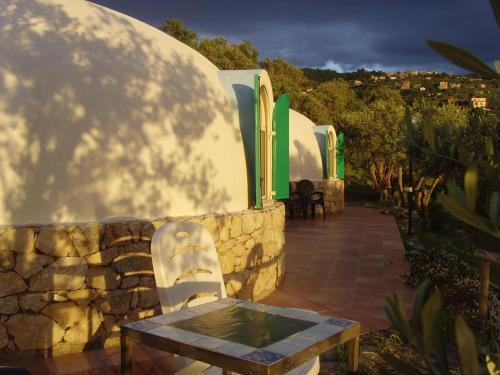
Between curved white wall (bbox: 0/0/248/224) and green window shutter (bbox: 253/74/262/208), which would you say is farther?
green window shutter (bbox: 253/74/262/208)

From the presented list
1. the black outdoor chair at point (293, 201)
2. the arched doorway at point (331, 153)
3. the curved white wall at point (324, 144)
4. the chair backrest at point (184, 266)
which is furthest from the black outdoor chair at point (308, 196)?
the chair backrest at point (184, 266)

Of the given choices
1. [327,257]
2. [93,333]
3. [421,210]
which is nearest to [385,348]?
[93,333]

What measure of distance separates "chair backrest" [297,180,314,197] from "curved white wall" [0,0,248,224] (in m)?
9.54

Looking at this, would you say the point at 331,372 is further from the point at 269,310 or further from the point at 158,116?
the point at 158,116

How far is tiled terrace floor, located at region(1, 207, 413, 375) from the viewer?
173 inches

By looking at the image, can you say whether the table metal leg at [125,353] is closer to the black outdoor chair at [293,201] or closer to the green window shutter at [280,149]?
the green window shutter at [280,149]

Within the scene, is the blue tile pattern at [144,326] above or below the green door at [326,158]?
below

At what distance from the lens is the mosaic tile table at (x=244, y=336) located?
231 centimetres

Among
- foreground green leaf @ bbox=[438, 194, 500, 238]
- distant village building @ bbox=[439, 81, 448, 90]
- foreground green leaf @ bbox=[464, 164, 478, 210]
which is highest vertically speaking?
distant village building @ bbox=[439, 81, 448, 90]

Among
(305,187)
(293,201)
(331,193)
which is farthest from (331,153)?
(293,201)

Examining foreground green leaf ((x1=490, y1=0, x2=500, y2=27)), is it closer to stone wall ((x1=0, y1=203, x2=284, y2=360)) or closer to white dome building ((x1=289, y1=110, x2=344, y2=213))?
stone wall ((x1=0, y1=203, x2=284, y2=360))

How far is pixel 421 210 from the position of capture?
1517cm

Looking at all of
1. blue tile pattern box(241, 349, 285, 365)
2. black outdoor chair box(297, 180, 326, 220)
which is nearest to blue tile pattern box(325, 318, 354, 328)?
blue tile pattern box(241, 349, 285, 365)

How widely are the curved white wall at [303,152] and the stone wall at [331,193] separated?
13.8 inches
